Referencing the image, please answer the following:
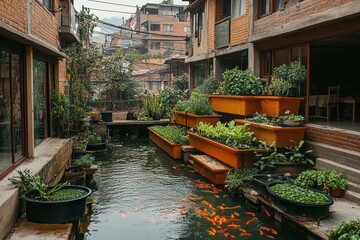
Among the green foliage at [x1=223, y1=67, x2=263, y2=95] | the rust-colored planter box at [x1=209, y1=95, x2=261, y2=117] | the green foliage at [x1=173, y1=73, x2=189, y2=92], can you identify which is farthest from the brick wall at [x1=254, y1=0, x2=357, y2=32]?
the green foliage at [x1=173, y1=73, x2=189, y2=92]

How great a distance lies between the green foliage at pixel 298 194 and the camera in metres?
6.24

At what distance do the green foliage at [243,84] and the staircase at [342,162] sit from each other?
265 cm

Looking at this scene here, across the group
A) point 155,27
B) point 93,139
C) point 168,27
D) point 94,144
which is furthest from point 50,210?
point 168,27

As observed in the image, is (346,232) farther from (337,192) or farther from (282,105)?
(282,105)

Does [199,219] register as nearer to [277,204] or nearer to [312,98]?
[277,204]

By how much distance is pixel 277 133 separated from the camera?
9.02m

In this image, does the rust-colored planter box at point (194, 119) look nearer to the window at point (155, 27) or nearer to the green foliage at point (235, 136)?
the green foliage at point (235, 136)

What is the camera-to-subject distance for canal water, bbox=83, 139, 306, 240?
654 centimetres

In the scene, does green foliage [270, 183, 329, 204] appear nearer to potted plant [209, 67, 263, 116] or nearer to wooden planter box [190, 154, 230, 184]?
wooden planter box [190, 154, 230, 184]

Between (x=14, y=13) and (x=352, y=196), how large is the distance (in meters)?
7.37

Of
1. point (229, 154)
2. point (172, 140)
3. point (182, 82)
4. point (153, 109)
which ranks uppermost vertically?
point (182, 82)

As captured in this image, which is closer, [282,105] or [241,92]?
[282,105]

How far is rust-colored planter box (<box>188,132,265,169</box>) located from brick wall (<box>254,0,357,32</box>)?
3832 millimetres

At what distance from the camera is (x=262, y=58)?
503 inches
